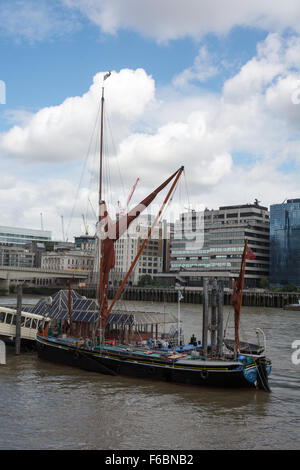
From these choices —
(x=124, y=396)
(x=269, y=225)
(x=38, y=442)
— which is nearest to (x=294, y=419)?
(x=124, y=396)

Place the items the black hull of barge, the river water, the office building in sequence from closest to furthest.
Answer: the river water → the black hull of barge → the office building

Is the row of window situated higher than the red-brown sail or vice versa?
the red-brown sail

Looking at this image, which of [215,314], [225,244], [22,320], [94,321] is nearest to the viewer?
[215,314]

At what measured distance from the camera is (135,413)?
91.4 ft

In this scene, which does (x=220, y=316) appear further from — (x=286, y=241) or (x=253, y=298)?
(x=286, y=241)

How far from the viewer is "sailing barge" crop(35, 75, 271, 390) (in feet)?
109

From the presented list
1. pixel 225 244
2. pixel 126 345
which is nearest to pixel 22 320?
pixel 126 345

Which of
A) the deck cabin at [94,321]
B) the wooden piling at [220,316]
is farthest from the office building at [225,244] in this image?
the wooden piling at [220,316]

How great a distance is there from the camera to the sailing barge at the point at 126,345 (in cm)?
3331

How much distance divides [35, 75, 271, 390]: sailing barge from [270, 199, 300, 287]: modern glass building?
449ft

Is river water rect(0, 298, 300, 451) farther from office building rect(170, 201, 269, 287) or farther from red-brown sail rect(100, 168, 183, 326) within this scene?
office building rect(170, 201, 269, 287)

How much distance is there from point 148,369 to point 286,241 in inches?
5953

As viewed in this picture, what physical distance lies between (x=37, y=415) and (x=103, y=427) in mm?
3913

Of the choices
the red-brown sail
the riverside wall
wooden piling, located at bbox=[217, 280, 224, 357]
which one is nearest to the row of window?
the red-brown sail
